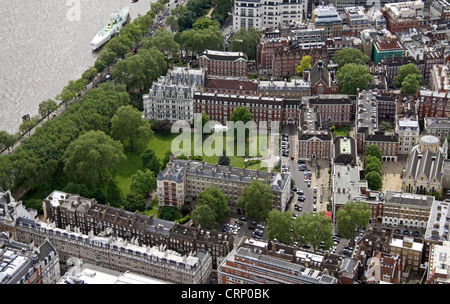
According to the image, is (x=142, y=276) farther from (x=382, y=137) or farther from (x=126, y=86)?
(x=126, y=86)

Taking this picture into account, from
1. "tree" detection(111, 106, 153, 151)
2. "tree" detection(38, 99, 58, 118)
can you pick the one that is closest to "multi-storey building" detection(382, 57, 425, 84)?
"tree" detection(111, 106, 153, 151)

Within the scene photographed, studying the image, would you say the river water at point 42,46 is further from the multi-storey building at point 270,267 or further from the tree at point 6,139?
the multi-storey building at point 270,267

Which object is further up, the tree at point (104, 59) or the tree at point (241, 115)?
the tree at point (104, 59)

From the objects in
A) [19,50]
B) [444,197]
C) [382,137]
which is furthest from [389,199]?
[19,50]

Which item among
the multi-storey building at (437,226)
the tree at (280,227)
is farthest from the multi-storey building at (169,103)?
the multi-storey building at (437,226)

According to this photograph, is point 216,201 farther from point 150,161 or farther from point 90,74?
point 90,74

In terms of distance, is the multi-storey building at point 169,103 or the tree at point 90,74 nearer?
the multi-storey building at point 169,103

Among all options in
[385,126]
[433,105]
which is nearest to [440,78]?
[433,105]
